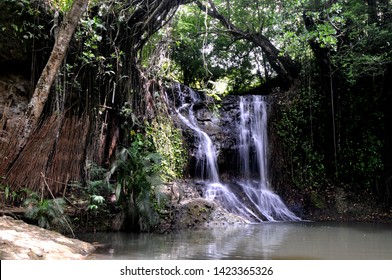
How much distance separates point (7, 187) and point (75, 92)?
2.31m

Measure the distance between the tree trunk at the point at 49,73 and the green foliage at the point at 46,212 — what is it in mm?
1002

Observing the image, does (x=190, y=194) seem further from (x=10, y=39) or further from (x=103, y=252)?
(x=10, y=39)

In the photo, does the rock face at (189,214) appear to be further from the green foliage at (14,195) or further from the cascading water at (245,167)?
Answer: the green foliage at (14,195)

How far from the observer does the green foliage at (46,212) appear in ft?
16.3

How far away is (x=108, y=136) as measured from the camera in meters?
7.21

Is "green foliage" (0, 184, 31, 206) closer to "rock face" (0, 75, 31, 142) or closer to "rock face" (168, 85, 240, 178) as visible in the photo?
"rock face" (0, 75, 31, 142)

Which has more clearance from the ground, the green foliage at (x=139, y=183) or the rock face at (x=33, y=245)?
the green foliage at (x=139, y=183)

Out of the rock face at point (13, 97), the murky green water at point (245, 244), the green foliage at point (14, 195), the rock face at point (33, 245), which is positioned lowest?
the murky green water at point (245, 244)

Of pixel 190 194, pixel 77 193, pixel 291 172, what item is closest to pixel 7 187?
pixel 77 193

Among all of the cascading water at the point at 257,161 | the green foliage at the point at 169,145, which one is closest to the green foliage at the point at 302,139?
the cascading water at the point at 257,161

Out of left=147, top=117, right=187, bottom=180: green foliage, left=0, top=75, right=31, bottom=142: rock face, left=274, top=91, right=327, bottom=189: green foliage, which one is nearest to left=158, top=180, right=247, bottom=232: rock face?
left=147, top=117, right=187, bottom=180: green foliage

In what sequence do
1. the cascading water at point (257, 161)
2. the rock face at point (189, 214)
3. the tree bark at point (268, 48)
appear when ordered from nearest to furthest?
1. the rock face at point (189, 214)
2. the cascading water at point (257, 161)
3. the tree bark at point (268, 48)

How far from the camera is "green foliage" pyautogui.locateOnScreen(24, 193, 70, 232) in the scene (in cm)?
496

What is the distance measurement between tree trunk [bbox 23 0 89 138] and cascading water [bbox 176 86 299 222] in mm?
4071
